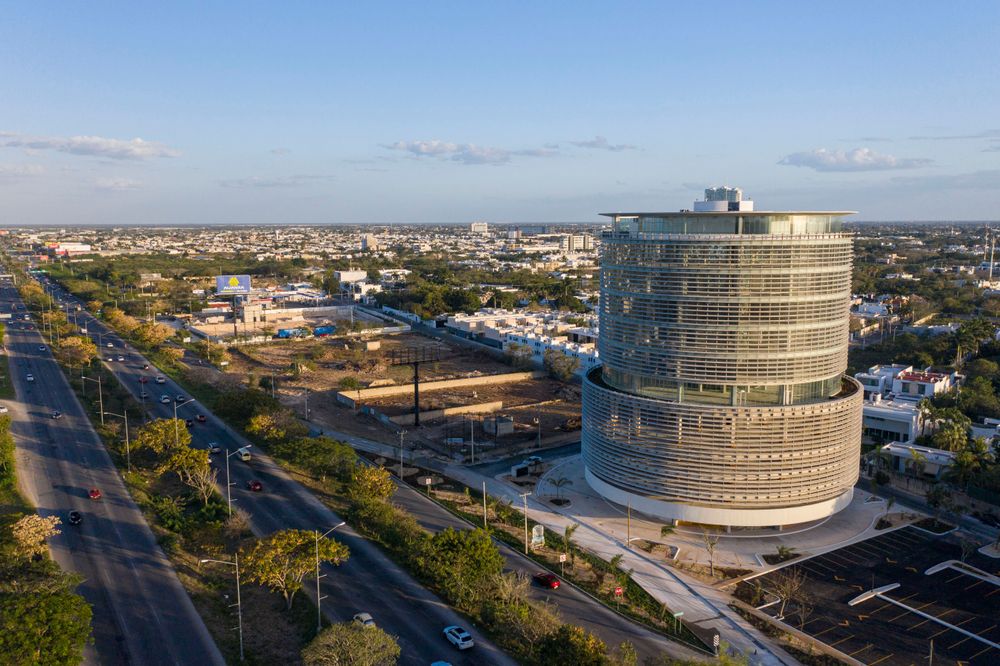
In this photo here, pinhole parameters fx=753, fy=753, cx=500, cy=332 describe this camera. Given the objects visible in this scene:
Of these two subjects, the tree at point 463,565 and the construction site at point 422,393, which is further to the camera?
the construction site at point 422,393

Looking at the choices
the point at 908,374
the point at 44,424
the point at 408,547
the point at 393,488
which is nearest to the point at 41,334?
the point at 44,424

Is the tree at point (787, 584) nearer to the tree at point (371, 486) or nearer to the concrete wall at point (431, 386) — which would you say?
the tree at point (371, 486)

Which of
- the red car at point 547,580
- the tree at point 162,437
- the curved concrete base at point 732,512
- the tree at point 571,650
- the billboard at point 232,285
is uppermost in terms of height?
the billboard at point 232,285

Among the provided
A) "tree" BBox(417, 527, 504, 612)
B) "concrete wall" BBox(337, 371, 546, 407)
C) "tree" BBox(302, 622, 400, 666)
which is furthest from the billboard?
"tree" BBox(302, 622, 400, 666)

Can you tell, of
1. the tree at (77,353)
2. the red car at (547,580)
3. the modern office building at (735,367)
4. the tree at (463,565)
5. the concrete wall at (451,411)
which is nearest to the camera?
the tree at (463,565)

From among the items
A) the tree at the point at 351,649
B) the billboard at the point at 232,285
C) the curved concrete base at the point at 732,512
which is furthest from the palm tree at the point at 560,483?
the billboard at the point at 232,285

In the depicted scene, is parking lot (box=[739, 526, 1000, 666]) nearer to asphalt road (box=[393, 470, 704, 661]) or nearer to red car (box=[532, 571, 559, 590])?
asphalt road (box=[393, 470, 704, 661])

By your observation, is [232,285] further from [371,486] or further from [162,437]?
[371,486]

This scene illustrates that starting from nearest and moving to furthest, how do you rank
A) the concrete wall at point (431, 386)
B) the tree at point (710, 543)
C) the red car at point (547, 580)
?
the red car at point (547, 580) → the tree at point (710, 543) → the concrete wall at point (431, 386)
